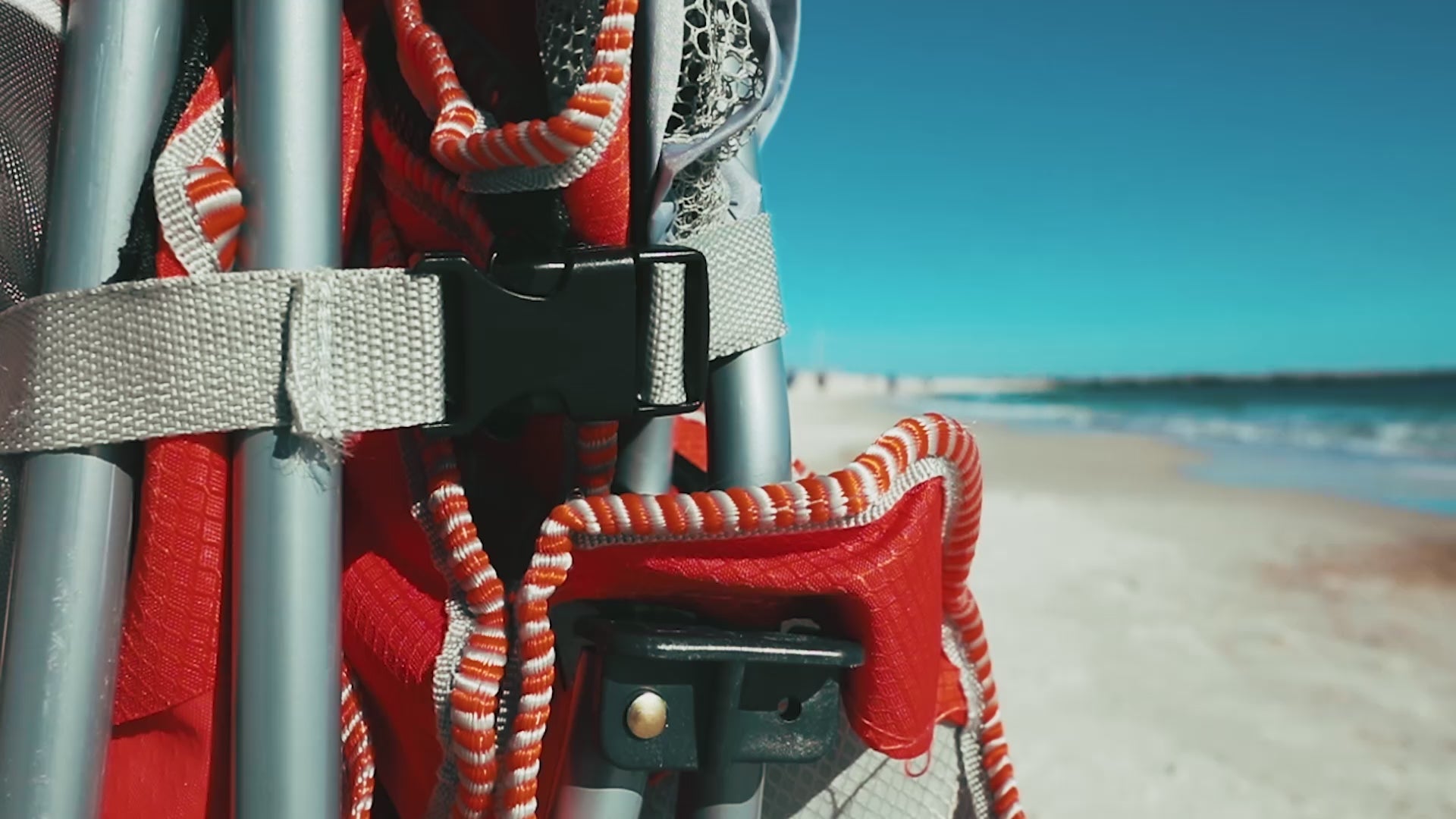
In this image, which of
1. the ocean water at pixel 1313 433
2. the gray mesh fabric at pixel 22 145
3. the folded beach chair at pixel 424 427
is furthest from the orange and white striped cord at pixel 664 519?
the ocean water at pixel 1313 433

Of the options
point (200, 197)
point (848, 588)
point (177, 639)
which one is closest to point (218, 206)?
point (200, 197)

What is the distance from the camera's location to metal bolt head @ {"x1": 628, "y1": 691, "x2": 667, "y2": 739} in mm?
740

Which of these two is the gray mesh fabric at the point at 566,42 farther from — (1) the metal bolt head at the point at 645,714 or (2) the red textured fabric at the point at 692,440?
(2) the red textured fabric at the point at 692,440

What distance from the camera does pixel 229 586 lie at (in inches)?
29.3

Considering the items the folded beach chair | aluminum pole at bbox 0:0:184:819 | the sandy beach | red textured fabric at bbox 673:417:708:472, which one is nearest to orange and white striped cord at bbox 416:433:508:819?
the folded beach chair

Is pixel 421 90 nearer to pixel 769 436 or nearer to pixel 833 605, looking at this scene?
pixel 769 436

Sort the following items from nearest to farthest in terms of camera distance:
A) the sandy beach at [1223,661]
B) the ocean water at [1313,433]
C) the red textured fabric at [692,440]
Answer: the red textured fabric at [692,440]
the sandy beach at [1223,661]
the ocean water at [1313,433]

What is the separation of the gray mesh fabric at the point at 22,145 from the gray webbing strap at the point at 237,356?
0.09 metres

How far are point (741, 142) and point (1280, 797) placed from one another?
2799mm

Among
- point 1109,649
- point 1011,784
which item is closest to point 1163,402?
point 1109,649

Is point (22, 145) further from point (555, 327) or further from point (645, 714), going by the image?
point (645, 714)

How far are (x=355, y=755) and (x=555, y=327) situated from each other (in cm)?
42

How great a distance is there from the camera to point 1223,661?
3.85m

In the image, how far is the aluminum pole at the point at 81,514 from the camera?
2.32 ft
